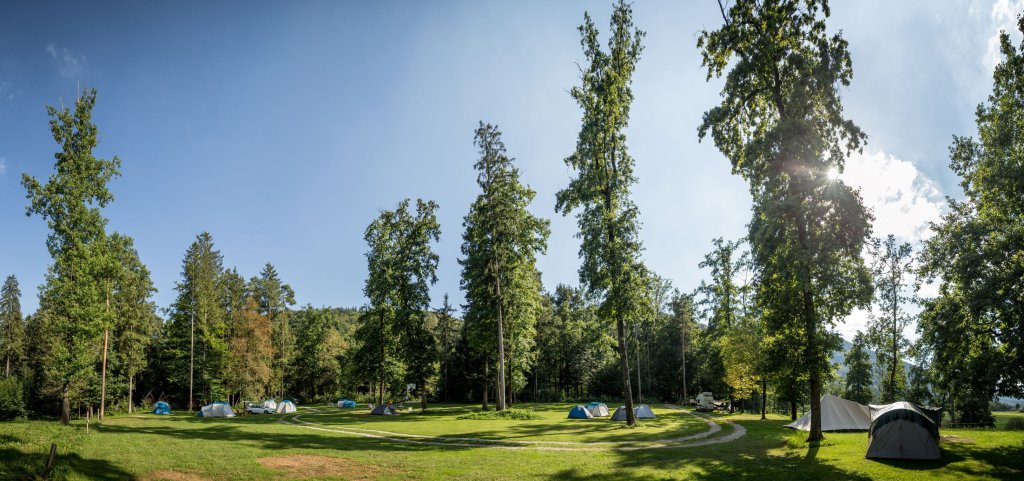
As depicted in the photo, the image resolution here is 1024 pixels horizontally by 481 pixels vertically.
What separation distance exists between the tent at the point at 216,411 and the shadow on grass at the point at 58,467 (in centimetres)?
3170

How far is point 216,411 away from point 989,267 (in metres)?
53.1

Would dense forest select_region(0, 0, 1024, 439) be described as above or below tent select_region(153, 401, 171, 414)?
above

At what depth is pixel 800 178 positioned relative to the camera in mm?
18688

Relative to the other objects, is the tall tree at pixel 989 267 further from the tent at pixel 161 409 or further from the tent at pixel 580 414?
the tent at pixel 161 409

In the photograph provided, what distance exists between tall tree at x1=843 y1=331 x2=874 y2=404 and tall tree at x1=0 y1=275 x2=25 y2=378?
105 meters

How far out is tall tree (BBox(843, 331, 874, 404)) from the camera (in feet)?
205

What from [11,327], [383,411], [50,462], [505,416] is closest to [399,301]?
[383,411]

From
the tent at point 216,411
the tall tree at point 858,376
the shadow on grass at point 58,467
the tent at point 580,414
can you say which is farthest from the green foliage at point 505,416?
the tall tree at point 858,376

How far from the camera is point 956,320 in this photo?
2142 cm

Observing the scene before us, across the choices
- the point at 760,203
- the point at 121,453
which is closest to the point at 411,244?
the point at 121,453

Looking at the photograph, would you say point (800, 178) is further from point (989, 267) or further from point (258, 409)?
point (258, 409)

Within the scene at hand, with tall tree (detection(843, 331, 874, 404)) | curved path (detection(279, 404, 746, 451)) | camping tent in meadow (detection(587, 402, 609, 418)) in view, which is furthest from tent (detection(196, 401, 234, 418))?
tall tree (detection(843, 331, 874, 404))

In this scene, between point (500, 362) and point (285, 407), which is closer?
point (500, 362)

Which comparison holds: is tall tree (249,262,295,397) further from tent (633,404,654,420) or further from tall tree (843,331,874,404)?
tall tree (843,331,874,404)
